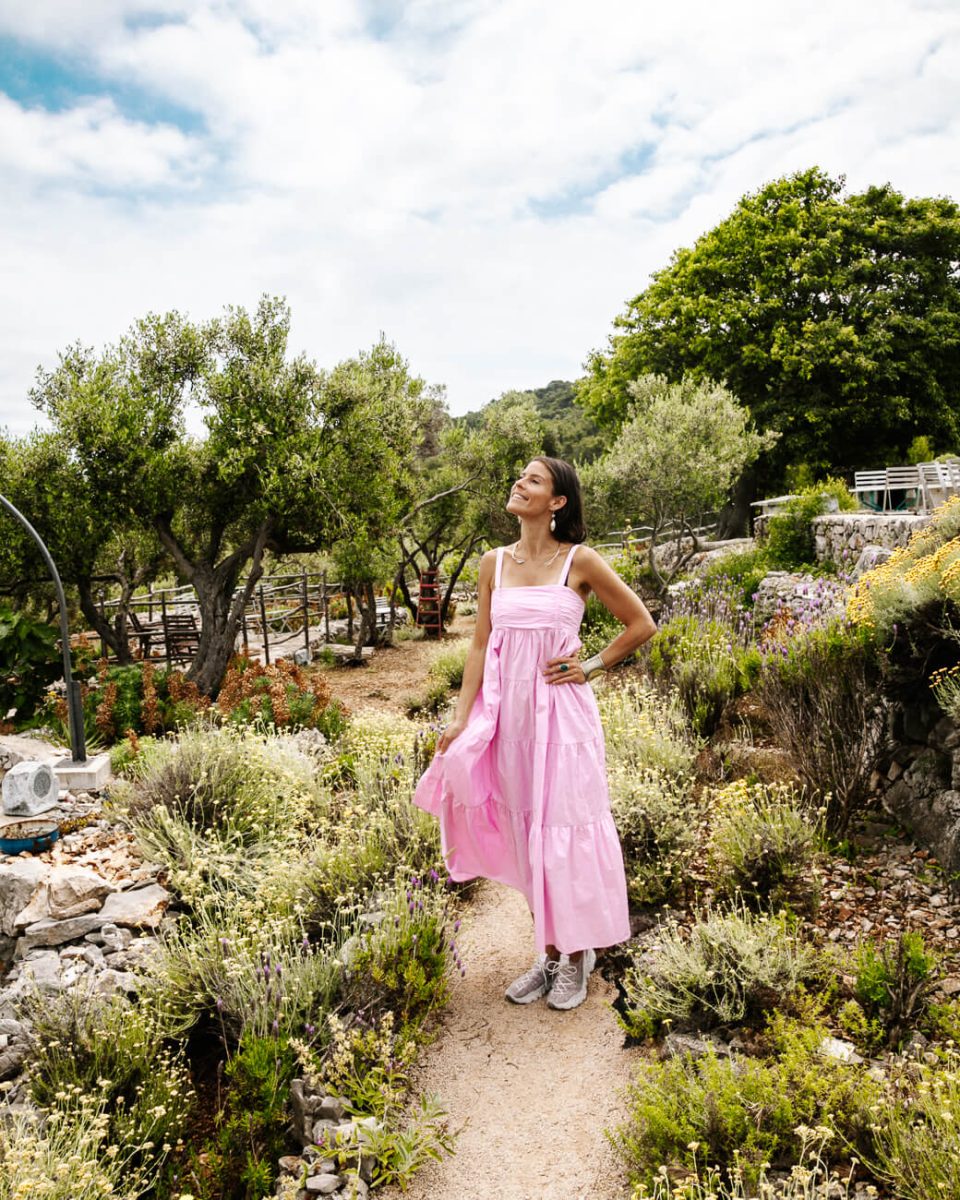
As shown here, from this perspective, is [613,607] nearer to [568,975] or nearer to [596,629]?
[568,975]

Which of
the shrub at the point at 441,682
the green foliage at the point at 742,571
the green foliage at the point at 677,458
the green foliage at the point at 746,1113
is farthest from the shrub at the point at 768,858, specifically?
the green foliage at the point at 677,458

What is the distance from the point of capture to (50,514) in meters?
10.1

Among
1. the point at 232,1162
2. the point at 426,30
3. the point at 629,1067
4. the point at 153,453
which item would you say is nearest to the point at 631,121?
the point at 426,30

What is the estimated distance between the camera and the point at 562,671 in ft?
10.2

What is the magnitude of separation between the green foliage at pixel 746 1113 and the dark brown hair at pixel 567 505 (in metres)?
2.08

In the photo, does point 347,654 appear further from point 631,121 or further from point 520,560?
point 520,560

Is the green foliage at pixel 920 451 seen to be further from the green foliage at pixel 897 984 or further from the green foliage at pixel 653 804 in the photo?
the green foliage at pixel 897 984

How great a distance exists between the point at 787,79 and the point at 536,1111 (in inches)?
379

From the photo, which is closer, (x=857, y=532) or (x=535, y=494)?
(x=535, y=494)

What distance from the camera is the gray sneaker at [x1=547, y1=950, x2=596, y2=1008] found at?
3.39m

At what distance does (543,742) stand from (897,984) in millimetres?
1730

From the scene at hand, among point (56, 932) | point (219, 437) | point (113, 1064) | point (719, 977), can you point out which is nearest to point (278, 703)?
point (56, 932)

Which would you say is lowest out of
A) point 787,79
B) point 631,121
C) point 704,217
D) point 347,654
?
point 347,654

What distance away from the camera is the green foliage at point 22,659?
29.7 ft
